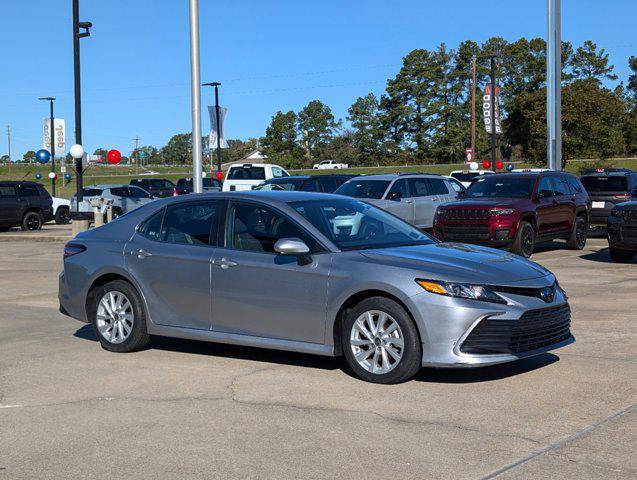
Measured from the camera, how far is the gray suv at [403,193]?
21.2m

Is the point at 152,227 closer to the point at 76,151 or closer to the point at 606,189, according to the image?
the point at 606,189

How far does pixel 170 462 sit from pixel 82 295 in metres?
4.07

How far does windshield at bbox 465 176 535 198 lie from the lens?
19.2m

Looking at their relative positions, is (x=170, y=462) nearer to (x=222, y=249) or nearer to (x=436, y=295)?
(x=436, y=295)

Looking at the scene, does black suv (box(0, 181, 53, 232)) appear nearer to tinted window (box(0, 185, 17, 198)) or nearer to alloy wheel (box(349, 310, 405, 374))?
tinted window (box(0, 185, 17, 198))

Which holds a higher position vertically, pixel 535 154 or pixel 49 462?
pixel 535 154

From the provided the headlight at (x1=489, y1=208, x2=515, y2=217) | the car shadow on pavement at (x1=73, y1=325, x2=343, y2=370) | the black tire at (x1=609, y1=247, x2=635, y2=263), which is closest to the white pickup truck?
the headlight at (x1=489, y1=208, x2=515, y2=217)

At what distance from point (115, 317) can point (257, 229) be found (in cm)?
182

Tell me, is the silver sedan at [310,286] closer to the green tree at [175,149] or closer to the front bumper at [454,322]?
the front bumper at [454,322]

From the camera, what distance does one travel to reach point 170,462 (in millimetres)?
5402

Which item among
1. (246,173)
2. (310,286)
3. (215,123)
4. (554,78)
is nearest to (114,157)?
(246,173)

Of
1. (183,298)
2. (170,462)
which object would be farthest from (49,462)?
(183,298)

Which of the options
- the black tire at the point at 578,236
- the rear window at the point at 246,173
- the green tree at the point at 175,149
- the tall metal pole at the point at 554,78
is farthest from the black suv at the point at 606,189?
the green tree at the point at 175,149

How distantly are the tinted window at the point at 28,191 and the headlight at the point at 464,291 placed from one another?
27.4 meters
